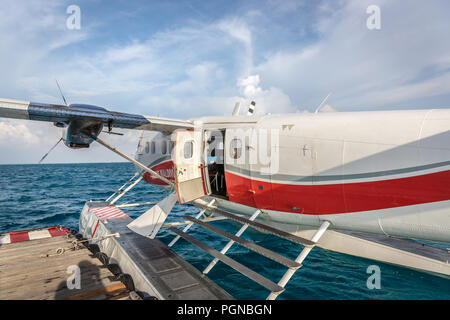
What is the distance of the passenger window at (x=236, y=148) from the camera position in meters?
5.98

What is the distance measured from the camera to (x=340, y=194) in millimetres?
4648

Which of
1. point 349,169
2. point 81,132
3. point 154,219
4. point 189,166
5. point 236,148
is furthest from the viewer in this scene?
point 154,219

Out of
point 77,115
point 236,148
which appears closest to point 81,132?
point 77,115

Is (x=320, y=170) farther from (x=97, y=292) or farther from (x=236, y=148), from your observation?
(x=97, y=292)

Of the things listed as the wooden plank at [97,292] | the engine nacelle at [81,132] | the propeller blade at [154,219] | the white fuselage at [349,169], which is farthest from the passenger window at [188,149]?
the wooden plank at [97,292]

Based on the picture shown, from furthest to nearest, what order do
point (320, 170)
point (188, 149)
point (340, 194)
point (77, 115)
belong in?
point (188, 149) → point (77, 115) → point (320, 170) → point (340, 194)

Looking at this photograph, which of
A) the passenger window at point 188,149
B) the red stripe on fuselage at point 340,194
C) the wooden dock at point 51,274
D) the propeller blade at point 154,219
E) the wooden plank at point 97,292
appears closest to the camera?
the red stripe on fuselage at point 340,194

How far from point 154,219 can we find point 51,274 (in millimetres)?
2847

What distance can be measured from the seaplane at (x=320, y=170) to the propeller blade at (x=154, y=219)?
37 mm

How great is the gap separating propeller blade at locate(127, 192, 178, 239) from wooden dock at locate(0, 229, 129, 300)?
1.41m

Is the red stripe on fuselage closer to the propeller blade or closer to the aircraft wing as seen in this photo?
the propeller blade

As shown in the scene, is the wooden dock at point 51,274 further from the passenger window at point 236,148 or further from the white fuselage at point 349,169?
the passenger window at point 236,148

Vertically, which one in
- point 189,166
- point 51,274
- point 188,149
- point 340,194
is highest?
point 188,149

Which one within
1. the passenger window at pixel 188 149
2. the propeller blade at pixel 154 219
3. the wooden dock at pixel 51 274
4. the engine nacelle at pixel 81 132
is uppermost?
the engine nacelle at pixel 81 132
